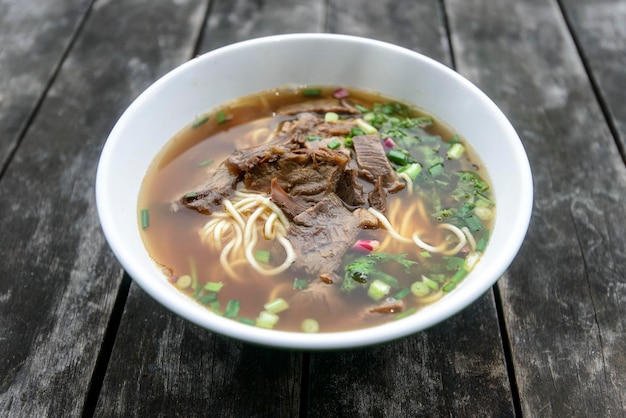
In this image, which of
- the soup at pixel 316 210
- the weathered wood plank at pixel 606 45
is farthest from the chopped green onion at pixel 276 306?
the weathered wood plank at pixel 606 45

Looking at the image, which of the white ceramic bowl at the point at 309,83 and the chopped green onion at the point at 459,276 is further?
the chopped green onion at the point at 459,276

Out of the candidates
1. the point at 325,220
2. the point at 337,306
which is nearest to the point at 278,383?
the point at 337,306

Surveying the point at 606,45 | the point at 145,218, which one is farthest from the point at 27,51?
the point at 606,45

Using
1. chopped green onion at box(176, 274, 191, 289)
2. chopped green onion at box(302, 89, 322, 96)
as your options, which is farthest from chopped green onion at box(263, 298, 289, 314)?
chopped green onion at box(302, 89, 322, 96)

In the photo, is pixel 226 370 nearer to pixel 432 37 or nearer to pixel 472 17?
pixel 432 37

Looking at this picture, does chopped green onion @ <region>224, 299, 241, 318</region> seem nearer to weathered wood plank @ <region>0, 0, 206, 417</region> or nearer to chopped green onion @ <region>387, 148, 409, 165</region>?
A: weathered wood plank @ <region>0, 0, 206, 417</region>

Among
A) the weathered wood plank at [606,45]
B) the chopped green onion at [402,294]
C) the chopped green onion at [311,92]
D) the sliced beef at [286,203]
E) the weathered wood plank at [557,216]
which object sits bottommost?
the weathered wood plank at [557,216]

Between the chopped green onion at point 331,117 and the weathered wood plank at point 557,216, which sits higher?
the chopped green onion at point 331,117

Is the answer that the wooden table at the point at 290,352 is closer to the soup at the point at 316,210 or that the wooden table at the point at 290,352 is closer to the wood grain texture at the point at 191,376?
the wood grain texture at the point at 191,376
